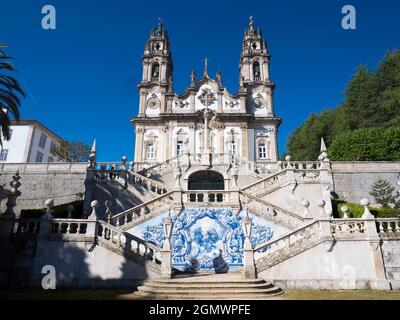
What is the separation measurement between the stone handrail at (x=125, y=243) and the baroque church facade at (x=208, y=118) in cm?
1853

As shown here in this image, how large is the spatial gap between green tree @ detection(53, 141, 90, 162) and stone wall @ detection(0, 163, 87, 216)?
1876cm

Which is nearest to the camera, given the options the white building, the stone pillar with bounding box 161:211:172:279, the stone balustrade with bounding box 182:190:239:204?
the stone pillar with bounding box 161:211:172:279

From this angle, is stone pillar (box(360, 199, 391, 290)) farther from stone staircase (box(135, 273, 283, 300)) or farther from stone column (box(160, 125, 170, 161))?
stone column (box(160, 125, 170, 161))

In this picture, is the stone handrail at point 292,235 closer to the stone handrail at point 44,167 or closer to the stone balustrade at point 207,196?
the stone balustrade at point 207,196

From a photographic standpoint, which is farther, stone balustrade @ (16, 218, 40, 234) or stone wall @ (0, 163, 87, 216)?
stone wall @ (0, 163, 87, 216)

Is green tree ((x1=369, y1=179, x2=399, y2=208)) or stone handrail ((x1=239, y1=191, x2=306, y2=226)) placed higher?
green tree ((x1=369, y1=179, x2=399, y2=208))

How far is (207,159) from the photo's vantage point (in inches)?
824

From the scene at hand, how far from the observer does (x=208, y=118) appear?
3133cm

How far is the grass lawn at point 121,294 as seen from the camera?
8680 millimetres

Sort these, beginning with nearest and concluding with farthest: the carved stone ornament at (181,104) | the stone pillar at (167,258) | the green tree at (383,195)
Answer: the stone pillar at (167,258) < the green tree at (383,195) < the carved stone ornament at (181,104)

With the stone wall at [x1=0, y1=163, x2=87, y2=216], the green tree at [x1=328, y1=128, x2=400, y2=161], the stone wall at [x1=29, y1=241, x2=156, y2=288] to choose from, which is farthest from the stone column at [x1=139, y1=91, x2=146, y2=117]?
the stone wall at [x1=29, y1=241, x2=156, y2=288]

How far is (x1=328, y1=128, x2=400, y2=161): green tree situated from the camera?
24.4m

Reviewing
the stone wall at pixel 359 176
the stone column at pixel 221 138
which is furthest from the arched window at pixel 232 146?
the stone wall at pixel 359 176

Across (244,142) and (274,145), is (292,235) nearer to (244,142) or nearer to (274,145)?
(244,142)
